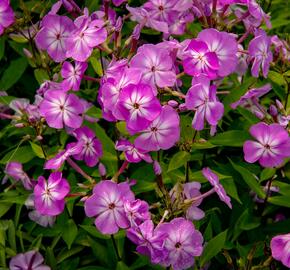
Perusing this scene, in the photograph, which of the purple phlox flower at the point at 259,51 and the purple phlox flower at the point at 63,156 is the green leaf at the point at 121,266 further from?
the purple phlox flower at the point at 259,51

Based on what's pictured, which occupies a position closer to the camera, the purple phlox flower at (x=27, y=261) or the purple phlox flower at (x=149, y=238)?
the purple phlox flower at (x=149, y=238)

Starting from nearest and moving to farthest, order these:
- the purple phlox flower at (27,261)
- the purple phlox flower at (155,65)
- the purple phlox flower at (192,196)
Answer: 1. the purple phlox flower at (155,65)
2. the purple phlox flower at (192,196)
3. the purple phlox flower at (27,261)

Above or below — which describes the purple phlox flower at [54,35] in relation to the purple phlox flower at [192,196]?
above

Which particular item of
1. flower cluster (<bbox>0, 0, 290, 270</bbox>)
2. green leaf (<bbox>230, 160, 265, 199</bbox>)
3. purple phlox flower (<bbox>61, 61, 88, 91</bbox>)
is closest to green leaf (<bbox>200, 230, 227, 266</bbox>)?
flower cluster (<bbox>0, 0, 290, 270</bbox>)

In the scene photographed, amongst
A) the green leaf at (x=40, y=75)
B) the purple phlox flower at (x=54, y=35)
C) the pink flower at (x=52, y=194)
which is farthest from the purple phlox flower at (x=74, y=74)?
the green leaf at (x=40, y=75)

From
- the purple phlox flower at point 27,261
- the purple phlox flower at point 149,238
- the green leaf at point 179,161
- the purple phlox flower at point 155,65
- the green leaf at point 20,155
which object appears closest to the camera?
the purple phlox flower at point 149,238

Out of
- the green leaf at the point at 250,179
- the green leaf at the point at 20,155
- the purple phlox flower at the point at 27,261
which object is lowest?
the purple phlox flower at the point at 27,261

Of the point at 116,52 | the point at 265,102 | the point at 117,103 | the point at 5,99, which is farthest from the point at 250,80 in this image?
the point at 5,99

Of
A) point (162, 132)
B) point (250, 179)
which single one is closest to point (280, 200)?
point (250, 179)
